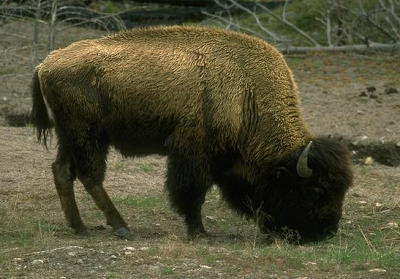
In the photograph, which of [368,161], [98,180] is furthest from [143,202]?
[368,161]

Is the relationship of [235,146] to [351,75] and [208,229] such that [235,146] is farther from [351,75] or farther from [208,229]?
[351,75]

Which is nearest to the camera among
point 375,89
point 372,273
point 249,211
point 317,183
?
point 372,273

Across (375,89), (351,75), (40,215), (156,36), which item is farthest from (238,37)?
(351,75)

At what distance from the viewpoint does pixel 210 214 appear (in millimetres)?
8516

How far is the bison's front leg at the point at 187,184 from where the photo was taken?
727 centimetres

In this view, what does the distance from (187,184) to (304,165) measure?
0.95 meters

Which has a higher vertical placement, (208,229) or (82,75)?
(82,75)

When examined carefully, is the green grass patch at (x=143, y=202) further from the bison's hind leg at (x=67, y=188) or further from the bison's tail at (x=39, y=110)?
the bison's tail at (x=39, y=110)

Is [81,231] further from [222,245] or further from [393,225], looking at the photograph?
[393,225]

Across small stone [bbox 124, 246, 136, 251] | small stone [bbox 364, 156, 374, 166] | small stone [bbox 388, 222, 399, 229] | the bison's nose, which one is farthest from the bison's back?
small stone [bbox 364, 156, 374, 166]

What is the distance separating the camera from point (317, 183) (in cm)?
719

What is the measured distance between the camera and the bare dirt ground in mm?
5848

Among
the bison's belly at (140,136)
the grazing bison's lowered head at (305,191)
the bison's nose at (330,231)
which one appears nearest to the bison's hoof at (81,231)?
the bison's belly at (140,136)

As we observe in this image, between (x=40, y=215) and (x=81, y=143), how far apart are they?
103 centimetres
